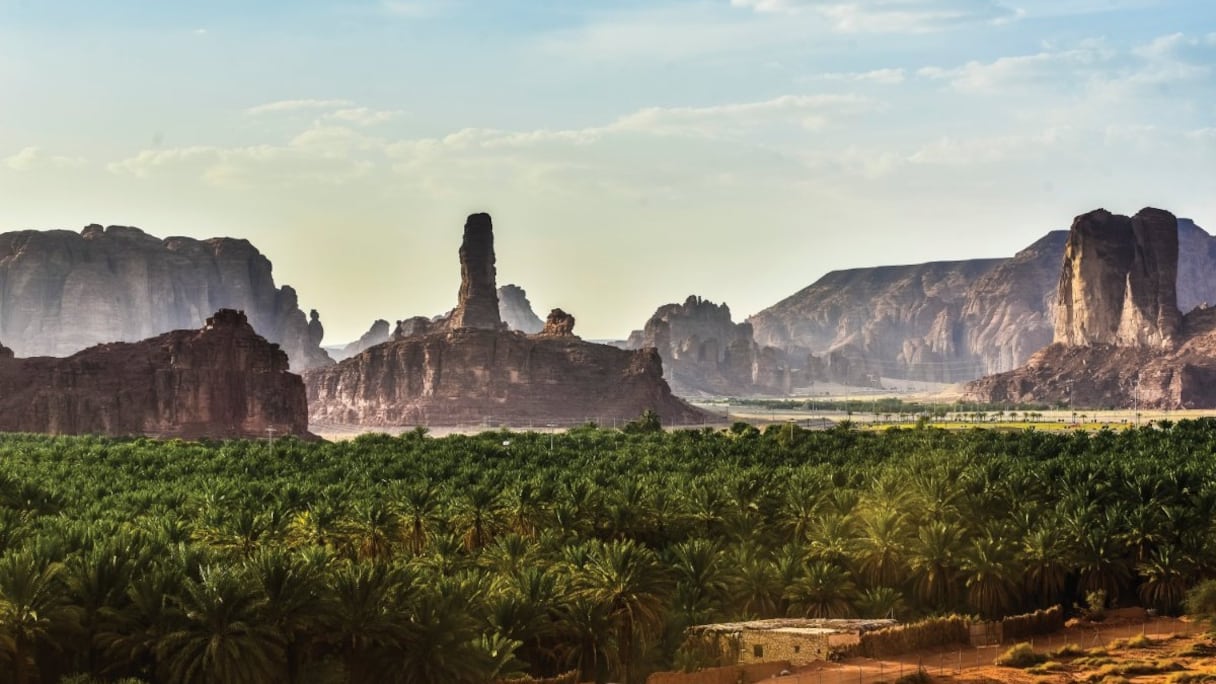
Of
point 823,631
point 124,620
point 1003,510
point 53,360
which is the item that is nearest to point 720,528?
point 1003,510

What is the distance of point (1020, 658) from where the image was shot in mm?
48000

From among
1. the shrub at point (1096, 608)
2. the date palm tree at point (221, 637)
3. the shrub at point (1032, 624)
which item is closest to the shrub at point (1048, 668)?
the shrub at point (1032, 624)

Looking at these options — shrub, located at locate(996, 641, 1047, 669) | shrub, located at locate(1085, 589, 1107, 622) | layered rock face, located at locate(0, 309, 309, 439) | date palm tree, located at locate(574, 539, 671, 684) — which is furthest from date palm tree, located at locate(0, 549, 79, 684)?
layered rock face, located at locate(0, 309, 309, 439)

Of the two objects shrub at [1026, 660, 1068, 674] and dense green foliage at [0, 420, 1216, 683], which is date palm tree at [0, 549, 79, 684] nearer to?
dense green foliage at [0, 420, 1216, 683]

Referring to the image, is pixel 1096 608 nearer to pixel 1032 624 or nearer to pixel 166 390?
pixel 1032 624

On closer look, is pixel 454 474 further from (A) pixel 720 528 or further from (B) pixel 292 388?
(B) pixel 292 388

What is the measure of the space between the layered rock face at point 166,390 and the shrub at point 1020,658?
12783 centimetres

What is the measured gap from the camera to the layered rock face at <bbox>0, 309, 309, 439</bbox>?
549 ft

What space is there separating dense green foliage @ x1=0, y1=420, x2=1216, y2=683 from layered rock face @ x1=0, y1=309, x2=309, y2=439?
73467 millimetres

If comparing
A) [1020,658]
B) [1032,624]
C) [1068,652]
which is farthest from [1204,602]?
[1020,658]

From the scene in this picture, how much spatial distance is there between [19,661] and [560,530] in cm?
2626

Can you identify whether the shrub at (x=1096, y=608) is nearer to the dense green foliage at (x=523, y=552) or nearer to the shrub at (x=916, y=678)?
the dense green foliage at (x=523, y=552)

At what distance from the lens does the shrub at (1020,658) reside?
157ft

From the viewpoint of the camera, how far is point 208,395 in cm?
17438
